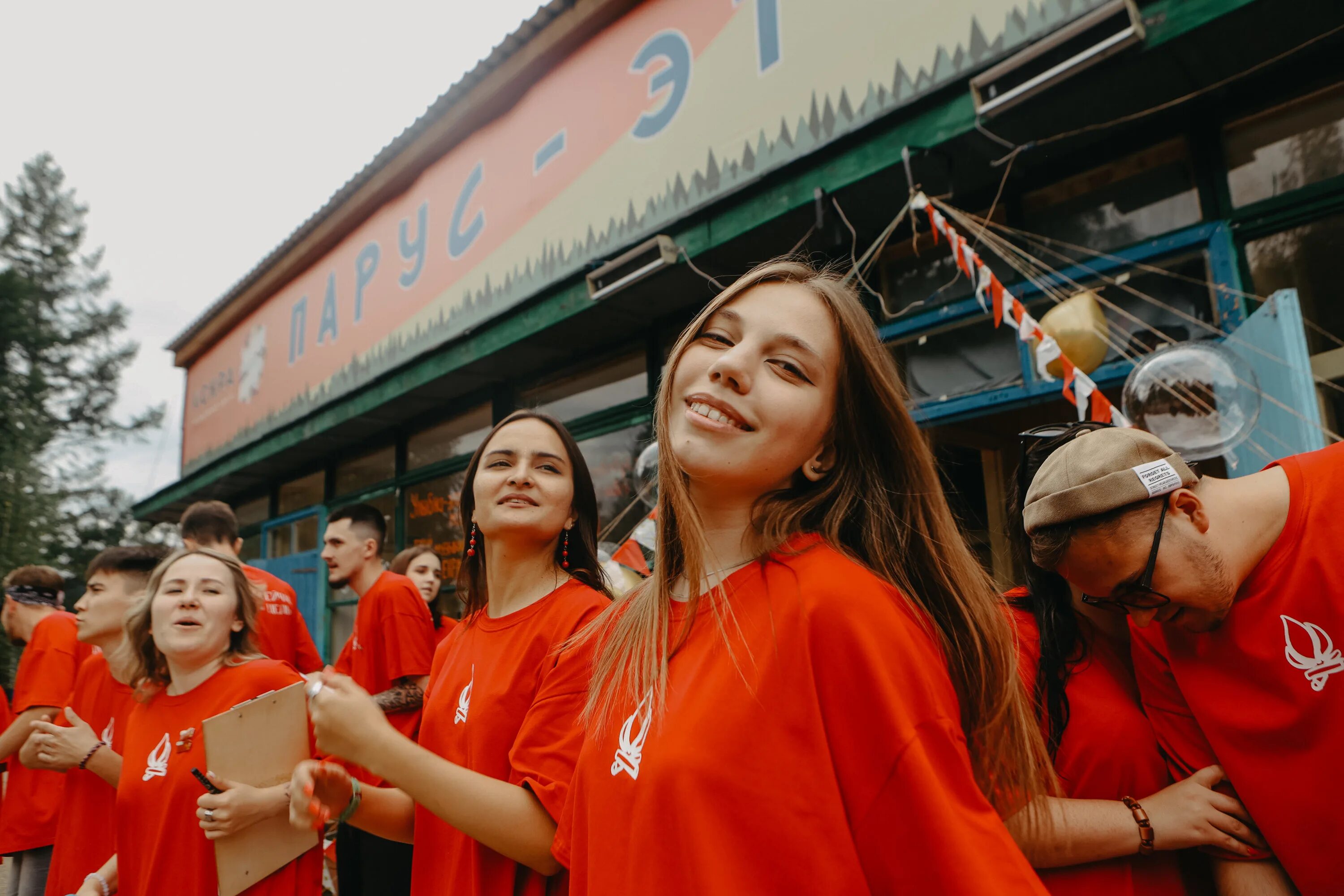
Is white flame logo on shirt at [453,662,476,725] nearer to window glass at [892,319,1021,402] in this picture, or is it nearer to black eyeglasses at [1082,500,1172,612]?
black eyeglasses at [1082,500,1172,612]

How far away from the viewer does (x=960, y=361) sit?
482 cm

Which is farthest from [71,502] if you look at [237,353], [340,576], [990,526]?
Answer: [990,526]

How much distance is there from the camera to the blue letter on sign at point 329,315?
400 inches

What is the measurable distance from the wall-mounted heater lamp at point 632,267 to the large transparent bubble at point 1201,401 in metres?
3.09

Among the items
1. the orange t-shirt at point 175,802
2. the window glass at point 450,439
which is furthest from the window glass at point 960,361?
the window glass at point 450,439

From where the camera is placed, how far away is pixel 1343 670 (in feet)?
4.54

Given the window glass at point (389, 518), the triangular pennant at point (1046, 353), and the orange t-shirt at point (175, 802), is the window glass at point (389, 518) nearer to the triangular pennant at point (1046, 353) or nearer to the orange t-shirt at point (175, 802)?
the orange t-shirt at point (175, 802)

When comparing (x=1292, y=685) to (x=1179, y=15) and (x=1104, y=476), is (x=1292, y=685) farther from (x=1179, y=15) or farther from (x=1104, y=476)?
(x=1179, y=15)

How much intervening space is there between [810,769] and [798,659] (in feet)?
0.44

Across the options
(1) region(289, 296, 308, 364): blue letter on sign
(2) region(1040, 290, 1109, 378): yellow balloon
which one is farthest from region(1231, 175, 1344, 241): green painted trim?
(1) region(289, 296, 308, 364): blue letter on sign

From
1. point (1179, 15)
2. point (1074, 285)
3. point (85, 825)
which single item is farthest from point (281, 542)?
point (1179, 15)

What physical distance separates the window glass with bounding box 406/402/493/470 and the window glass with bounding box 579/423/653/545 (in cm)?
145

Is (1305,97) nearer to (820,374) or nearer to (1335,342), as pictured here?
(1335,342)

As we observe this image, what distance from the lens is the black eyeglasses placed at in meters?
1.49
